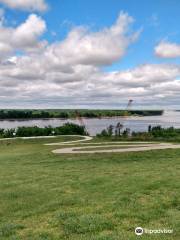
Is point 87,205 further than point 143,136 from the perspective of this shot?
No

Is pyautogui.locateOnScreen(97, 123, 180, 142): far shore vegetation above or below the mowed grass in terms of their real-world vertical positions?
below

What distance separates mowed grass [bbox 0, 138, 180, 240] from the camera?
212 inches

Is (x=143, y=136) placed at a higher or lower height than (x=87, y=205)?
lower

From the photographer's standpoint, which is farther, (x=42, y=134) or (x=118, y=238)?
(x=42, y=134)

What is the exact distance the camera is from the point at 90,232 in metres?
5.29

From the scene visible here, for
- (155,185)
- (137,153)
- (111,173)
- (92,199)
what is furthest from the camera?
(137,153)

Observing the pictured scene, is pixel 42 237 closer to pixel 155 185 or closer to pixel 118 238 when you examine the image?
pixel 118 238

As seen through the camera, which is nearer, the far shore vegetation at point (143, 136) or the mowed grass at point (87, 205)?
the mowed grass at point (87, 205)

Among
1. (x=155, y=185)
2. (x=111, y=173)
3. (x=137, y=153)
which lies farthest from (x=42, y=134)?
(x=155, y=185)

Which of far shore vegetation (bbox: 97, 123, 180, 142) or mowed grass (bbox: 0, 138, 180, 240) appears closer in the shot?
mowed grass (bbox: 0, 138, 180, 240)

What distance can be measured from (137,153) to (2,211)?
37.2ft

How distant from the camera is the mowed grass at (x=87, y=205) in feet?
17.7

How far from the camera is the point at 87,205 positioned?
6895mm

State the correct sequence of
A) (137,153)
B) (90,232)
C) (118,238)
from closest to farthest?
(118,238)
(90,232)
(137,153)
